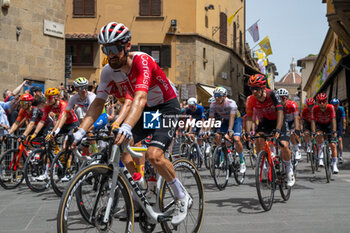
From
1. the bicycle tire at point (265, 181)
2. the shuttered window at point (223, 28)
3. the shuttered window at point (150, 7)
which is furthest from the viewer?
the shuttered window at point (223, 28)

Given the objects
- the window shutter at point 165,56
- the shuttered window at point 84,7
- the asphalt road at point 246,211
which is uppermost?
the shuttered window at point 84,7

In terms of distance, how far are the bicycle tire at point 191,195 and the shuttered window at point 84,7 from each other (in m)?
28.0

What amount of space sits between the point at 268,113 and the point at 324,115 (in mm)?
4563

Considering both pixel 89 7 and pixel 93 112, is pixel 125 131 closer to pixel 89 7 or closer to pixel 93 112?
pixel 93 112

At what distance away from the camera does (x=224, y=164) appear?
9.70m

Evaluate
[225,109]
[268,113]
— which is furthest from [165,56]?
[268,113]

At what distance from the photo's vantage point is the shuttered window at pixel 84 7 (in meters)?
31.7

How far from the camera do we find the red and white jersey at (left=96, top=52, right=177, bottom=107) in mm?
4406

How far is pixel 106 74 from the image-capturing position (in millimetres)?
4695

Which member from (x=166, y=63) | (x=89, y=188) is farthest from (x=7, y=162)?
(x=166, y=63)

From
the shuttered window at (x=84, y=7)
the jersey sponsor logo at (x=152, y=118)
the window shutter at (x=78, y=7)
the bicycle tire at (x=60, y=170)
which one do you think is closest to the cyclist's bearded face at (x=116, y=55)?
the jersey sponsor logo at (x=152, y=118)

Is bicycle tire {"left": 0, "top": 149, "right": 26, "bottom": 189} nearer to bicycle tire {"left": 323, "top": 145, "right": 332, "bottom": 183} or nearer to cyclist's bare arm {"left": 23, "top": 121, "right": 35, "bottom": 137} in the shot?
cyclist's bare arm {"left": 23, "top": 121, "right": 35, "bottom": 137}

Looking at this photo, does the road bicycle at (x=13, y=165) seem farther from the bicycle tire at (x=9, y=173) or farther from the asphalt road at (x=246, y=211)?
the asphalt road at (x=246, y=211)

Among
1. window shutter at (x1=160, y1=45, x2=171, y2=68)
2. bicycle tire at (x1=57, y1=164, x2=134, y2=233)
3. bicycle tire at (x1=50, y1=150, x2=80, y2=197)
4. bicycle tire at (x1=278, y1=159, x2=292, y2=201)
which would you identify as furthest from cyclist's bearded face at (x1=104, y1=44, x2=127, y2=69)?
window shutter at (x1=160, y1=45, x2=171, y2=68)
